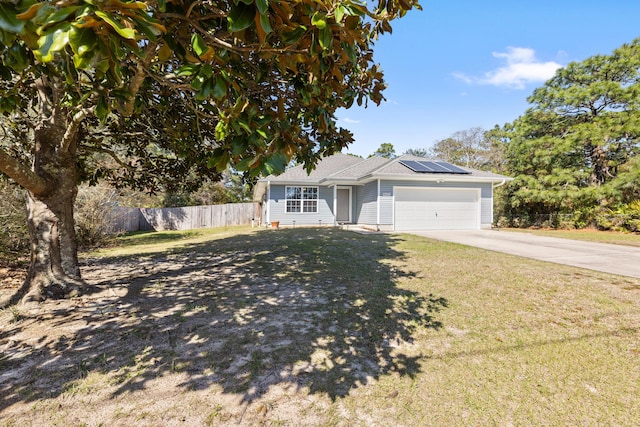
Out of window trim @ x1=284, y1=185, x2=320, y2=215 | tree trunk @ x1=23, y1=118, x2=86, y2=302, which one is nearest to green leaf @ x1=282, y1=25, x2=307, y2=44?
tree trunk @ x1=23, y1=118, x2=86, y2=302

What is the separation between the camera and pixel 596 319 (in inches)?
140

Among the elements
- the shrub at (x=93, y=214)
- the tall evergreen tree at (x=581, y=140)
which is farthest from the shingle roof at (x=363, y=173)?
the shrub at (x=93, y=214)

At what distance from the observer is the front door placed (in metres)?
18.3

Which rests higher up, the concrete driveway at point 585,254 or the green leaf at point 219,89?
the green leaf at point 219,89

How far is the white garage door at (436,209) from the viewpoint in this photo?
14.8m

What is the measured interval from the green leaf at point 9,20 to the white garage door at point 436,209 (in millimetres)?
14520

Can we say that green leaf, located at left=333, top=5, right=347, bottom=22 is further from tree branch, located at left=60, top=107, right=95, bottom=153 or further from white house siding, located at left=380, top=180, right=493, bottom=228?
white house siding, located at left=380, top=180, right=493, bottom=228

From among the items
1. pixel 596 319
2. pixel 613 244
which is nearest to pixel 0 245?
pixel 596 319

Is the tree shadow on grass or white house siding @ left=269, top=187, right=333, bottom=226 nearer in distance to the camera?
the tree shadow on grass

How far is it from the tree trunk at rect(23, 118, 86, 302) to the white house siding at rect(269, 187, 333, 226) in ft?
39.9

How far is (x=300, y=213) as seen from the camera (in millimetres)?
17281

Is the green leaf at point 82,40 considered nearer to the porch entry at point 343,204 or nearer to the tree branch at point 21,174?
the tree branch at point 21,174

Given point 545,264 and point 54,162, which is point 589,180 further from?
point 54,162

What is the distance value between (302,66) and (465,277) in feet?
15.7
